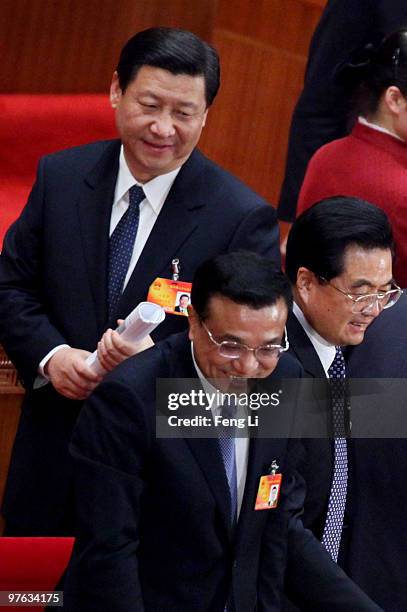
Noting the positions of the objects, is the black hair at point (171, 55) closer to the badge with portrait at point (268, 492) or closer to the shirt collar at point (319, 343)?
the shirt collar at point (319, 343)

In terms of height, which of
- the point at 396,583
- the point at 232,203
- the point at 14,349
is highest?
the point at 232,203

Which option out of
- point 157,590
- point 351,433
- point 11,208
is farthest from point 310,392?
point 11,208

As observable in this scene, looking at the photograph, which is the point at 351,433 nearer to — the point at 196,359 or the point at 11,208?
the point at 196,359

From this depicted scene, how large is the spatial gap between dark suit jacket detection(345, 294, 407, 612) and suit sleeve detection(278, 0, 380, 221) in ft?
2.75

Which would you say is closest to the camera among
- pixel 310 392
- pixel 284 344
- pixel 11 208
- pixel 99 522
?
pixel 99 522

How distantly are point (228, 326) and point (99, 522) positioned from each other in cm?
31

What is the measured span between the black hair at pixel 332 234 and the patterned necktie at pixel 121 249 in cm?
26

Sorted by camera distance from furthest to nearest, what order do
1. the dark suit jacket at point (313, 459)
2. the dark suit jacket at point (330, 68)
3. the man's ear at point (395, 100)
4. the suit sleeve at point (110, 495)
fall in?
the dark suit jacket at point (330, 68)
the man's ear at point (395, 100)
the dark suit jacket at point (313, 459)
the suit sleeve at point (110, 495)

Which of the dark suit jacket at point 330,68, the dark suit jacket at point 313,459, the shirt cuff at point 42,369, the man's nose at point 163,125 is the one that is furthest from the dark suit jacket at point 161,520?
the dark suit jacket at point 330,68

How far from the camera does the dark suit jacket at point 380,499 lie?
2104 millimetres

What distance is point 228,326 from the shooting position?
177cm

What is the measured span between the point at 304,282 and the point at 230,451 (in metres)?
0.40

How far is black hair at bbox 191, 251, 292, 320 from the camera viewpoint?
1773 millimetres

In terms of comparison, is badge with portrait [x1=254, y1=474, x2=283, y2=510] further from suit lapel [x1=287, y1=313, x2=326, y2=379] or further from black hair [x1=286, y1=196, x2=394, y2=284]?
black hair [x1=286, y1=196, x2=394, y2=284]
